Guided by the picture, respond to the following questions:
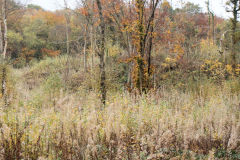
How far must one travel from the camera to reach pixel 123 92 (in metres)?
6.64

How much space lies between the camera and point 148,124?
12.5 ft

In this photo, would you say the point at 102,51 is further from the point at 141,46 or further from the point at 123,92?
the point at 141,46

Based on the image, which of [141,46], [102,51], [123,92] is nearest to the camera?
[102,51]

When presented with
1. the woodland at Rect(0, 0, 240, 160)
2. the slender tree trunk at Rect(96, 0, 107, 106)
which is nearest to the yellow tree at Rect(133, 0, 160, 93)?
the woodland at Rect(0, 0, 240, 160)

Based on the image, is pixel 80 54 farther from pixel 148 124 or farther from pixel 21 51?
pixel 148 124

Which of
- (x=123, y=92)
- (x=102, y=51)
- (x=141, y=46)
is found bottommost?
(x=123, y=92)

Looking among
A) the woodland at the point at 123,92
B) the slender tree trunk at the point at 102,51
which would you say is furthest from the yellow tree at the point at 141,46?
the slender tree trunk at the point at 102,51

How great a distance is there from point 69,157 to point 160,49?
42.7ft

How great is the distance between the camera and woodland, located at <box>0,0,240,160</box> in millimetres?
2885

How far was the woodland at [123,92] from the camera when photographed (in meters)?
2.88

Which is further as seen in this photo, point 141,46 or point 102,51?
point 141,46

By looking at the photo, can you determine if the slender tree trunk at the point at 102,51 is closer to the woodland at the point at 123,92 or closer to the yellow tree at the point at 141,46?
the woodland at the point at 123,92

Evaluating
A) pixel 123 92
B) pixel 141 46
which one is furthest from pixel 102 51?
pixel 141 46

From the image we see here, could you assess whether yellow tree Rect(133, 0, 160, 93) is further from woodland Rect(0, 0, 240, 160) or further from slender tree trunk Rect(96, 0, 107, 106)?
slender tree trunk Rect(96, 0, 107, 106)
